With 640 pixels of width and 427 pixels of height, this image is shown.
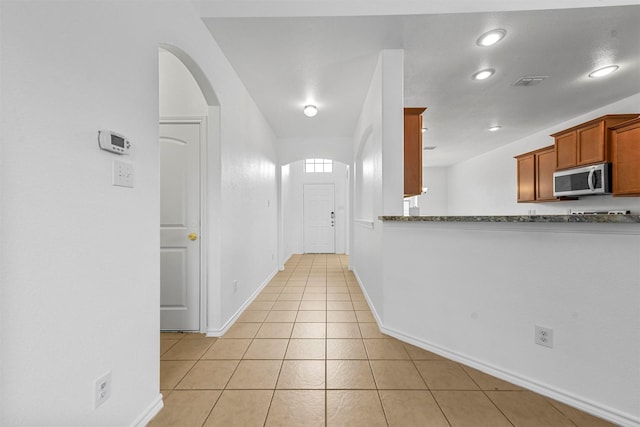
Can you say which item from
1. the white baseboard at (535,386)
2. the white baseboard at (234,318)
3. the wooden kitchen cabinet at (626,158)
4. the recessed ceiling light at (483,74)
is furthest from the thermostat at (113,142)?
the wooden kitchen cabinet at (626,158)

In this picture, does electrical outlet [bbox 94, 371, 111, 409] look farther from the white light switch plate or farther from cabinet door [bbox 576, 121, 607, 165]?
cabinet door [bbox 576, 121, 607, 165]

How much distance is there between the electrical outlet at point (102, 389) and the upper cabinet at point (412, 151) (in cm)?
265

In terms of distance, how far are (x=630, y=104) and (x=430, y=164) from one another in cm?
467

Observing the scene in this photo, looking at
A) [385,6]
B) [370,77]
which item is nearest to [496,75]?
[370,77]

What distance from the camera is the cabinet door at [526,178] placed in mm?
4695

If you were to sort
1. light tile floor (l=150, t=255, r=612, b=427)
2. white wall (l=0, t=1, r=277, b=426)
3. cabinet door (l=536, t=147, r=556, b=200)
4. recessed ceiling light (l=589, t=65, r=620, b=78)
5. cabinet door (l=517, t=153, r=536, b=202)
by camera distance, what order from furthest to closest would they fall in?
cabinet door (l=517, t=153, r=536, b=202)
cabinet door (l=536, t=147, r=556, b=200)
recessed ceiling light (l=589, t=65, r=620, b=78)
light tile floor (l=150, t=255, r=612, b=427)
white wall (l=0, t=1, r=277, b=426)

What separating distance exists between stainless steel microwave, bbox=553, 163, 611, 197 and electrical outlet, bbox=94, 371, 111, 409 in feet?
16.0

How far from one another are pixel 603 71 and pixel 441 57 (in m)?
1.85

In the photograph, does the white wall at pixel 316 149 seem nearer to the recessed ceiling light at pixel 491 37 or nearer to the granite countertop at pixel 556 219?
the recessed ceiling light at pixel 491 37

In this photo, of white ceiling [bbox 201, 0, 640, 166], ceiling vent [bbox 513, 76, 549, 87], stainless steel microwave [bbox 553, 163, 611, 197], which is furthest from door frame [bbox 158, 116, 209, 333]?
stainless steel microwave [bbox 553, 163, 611, 197]

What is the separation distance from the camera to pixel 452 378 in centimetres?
171

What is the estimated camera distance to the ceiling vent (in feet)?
9.39

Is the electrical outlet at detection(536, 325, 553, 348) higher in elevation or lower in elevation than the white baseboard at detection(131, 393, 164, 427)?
higher

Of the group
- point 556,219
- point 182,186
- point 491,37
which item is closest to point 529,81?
point 491,37
